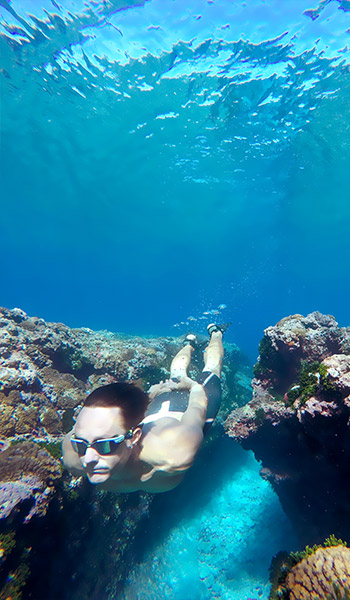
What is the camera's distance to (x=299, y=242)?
5244 cm

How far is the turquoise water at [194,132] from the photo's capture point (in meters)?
7.46

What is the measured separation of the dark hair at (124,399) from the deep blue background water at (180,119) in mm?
17776

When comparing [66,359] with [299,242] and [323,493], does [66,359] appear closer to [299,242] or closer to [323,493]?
[323,493]

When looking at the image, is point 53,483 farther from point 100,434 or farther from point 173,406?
point 100,434

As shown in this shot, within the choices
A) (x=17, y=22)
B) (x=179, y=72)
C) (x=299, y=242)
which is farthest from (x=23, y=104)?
(x=299, y=242)

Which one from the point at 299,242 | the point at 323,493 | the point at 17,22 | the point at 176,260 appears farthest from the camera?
the point at 176,260

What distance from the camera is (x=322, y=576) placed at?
224cm

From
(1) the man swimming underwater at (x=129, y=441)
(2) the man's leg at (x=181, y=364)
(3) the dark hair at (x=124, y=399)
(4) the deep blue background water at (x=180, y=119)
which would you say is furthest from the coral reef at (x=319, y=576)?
(4) the deep blue background water at (x=180, y=119)

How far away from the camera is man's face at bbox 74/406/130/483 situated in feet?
8.32

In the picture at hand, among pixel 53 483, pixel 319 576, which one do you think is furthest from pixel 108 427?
pixel 53 483

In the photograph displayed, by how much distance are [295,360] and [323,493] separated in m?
2.31

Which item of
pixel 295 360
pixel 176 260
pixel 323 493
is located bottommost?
pixel 323 493

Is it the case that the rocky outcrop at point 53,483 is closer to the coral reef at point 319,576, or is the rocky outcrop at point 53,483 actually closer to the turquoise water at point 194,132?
the turquoise water at point 194,132

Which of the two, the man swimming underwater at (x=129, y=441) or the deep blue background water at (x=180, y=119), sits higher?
the deep blue background water at (x=180, y=119)
